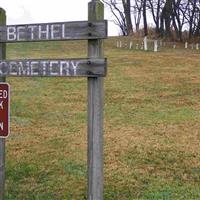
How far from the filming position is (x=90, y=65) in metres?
6.23

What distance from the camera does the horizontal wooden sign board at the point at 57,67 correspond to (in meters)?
6.21

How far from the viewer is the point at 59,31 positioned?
6344mm

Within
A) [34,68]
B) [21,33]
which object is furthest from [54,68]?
[21,33]

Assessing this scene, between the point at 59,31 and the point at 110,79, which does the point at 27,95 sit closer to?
the point at 110,79

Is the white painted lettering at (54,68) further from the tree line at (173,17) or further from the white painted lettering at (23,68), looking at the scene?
the tree line at (173,17)

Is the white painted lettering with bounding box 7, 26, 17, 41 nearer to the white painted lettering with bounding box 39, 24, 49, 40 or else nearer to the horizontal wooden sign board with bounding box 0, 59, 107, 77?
the horizontal wooden sign board with bounding box 0, 59, 107, 77

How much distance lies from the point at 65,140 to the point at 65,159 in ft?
4.85

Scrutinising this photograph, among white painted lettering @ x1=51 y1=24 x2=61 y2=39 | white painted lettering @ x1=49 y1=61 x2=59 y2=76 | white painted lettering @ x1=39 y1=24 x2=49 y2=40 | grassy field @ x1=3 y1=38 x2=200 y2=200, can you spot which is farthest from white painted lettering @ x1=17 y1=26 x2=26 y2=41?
grassy field @ x1=3 y1=38 x2=200 y2=200

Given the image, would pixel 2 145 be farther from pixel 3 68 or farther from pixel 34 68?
pixel 34 68

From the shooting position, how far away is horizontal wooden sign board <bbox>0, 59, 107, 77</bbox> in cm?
621

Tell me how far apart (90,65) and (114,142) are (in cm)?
440

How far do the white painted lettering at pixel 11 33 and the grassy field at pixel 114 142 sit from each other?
7.17ft

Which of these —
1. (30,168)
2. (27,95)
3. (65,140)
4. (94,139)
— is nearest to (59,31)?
(94,139)

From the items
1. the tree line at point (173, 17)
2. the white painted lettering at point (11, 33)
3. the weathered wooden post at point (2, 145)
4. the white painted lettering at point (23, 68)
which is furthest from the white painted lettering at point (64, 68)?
the tree line at point (173, 17)
